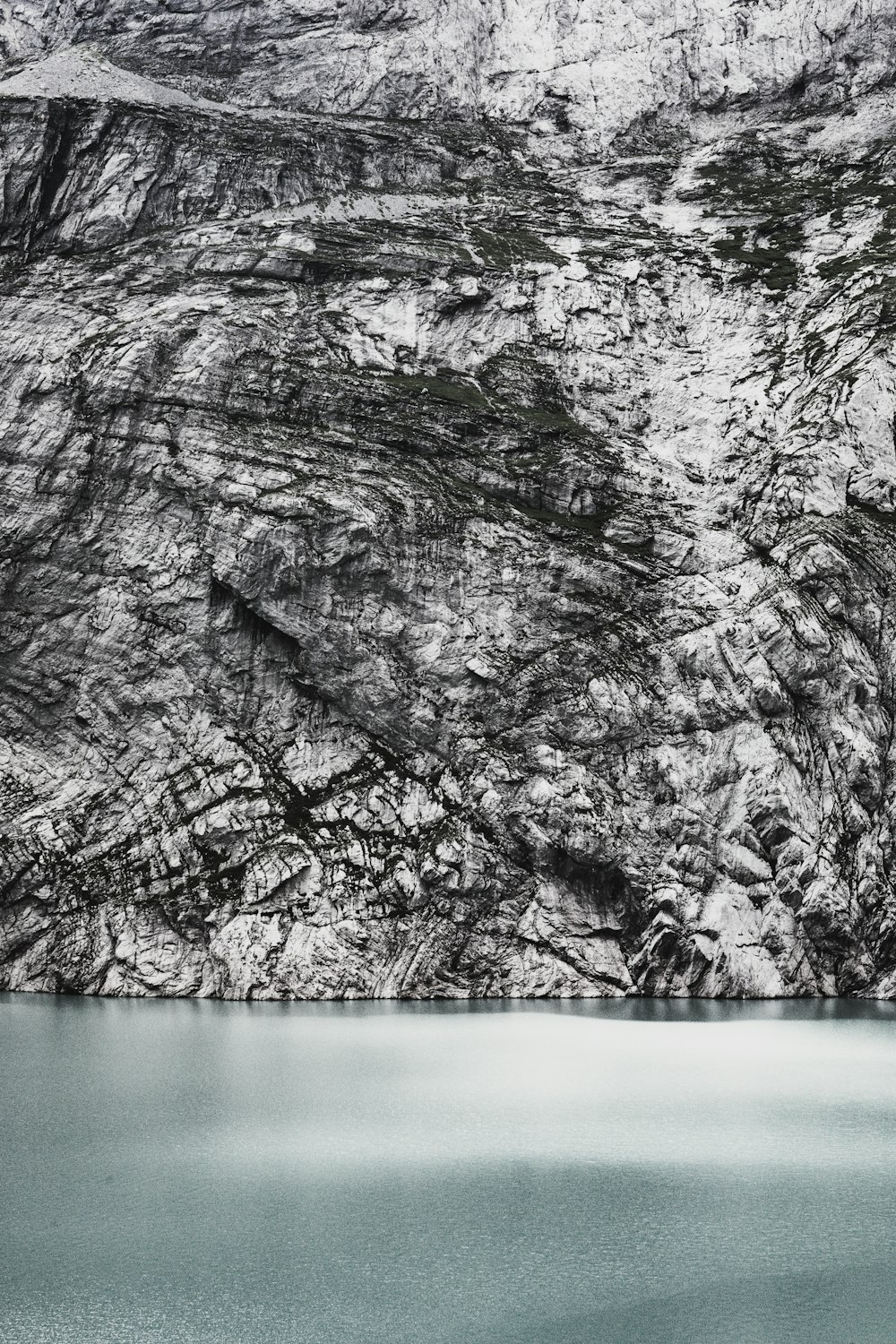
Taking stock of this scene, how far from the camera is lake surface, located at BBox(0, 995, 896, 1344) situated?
15703 mm

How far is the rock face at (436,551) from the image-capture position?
5022cm

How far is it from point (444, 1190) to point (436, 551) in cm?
3924

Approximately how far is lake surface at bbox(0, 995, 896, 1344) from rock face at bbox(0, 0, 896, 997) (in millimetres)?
13737

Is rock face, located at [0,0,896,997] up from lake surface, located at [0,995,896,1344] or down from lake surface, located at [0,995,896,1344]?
up

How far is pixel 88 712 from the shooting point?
182 feet

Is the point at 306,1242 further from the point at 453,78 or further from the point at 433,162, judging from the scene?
the point at 453,78

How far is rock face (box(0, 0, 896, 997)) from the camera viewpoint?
50.2 m

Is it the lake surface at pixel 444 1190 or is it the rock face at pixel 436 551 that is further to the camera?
the rock face at pixel 436 551

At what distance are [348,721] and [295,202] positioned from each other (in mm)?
35319

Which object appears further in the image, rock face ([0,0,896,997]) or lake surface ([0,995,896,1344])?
rock face ([0,0,896,997])

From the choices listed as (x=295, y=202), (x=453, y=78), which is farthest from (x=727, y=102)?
(x=295, y=202)

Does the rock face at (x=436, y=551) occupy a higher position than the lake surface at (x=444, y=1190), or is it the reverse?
the rock face at (x=436, y=551)

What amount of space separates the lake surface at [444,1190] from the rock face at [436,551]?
541 inches

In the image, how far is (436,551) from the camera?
5747 centimetres
